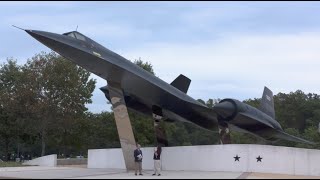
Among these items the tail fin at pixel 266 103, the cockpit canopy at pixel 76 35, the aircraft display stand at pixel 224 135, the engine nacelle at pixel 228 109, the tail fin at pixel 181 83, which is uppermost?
the cockpit canopy at pixel 76 35

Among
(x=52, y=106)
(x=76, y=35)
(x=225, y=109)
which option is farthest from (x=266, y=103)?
(x=52, y=106)

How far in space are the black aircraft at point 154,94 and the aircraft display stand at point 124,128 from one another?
990 mm

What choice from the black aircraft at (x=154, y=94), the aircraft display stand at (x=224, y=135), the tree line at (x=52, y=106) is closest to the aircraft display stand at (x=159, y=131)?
the black aircraft at (x=154, y=94)

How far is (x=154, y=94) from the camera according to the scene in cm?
2794

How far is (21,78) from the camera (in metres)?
46.8

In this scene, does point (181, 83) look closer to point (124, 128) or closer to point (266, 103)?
point (266, 103)

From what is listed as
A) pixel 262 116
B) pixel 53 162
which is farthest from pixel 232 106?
pixel 53 162

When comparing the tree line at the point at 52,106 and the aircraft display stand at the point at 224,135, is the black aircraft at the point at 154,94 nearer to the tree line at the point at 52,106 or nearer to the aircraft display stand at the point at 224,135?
the aircraft display stand at the point at 224,135

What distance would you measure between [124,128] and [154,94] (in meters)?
3.54

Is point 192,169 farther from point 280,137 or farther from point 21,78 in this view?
point 21,78

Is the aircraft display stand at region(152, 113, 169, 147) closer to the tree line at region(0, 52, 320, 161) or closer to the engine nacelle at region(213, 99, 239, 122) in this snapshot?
the engine nacelle at region(213, 99, 239, 122)

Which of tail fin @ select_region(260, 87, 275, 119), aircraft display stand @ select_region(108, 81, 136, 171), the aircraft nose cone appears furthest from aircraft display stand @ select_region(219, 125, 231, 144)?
aircraft display stand @ select_region(108, 81, 136, 171)

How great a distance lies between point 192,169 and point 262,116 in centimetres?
652

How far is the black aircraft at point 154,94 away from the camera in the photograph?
24.7m
